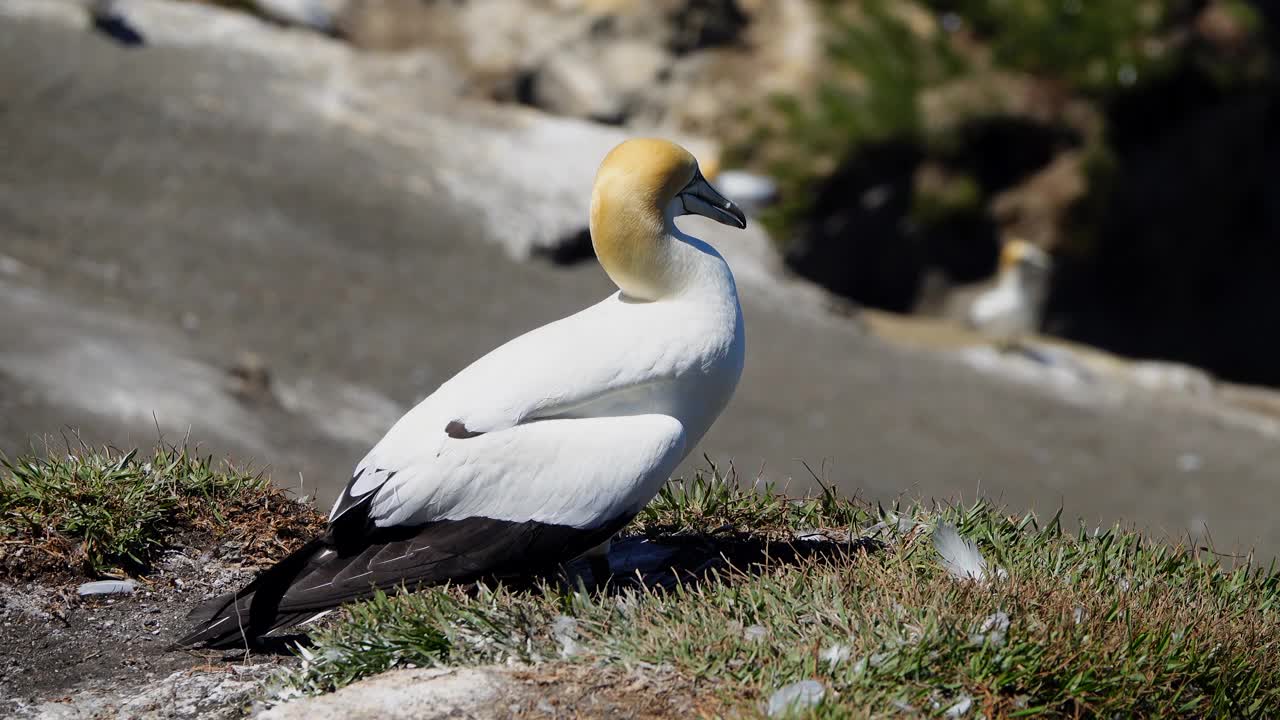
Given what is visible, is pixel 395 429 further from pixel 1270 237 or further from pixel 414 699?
pixel 1270 237

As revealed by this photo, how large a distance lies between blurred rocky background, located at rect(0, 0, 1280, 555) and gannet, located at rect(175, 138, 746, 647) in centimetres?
396

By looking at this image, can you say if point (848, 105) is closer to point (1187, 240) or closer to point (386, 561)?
point (1187, 240)

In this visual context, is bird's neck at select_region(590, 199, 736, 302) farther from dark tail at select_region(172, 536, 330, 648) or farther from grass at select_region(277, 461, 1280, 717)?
dark tail at select_region(172, 536, 330, 648)

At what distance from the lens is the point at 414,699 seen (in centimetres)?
358

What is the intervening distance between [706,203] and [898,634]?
1.78m

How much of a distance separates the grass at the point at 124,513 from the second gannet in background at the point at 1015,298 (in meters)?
14.2

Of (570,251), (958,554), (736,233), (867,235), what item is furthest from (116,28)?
(958,554)

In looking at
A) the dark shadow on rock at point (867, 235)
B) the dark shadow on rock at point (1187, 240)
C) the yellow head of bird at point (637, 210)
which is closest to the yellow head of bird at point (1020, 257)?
the dark shadow on rock at point (1187, 240)

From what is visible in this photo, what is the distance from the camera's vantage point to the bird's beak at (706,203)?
475cm

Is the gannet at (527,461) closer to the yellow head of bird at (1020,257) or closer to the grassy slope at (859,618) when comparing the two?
the grassy slope at (859,618)

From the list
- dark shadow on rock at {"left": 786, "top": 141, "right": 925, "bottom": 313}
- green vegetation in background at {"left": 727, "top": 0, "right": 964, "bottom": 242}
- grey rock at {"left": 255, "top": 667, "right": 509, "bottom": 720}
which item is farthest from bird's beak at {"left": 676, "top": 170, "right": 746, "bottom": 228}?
dark shadow on rock at {"left": 786, "top": 141, "right": 925, "bottom": 313}

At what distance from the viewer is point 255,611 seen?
412 cm

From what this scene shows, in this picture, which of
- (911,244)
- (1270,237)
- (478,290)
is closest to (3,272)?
(478,290)

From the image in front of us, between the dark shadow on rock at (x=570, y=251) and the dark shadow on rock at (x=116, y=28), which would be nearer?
the dark shadow on rock at (x=570, y=251)
